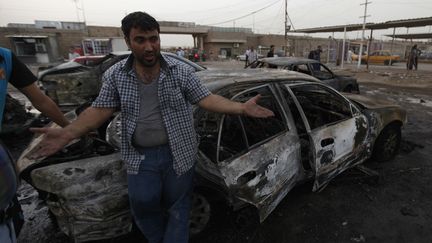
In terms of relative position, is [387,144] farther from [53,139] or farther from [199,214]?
[53,139]

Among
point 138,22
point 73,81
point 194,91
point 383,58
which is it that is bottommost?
point 383,58

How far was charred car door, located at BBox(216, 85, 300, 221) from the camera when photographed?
89.7 inches

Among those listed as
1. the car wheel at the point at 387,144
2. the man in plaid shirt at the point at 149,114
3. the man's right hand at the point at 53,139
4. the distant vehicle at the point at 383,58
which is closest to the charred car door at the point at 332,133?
the car wheel at the point at 387,144

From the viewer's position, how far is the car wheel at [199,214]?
242 centimetres

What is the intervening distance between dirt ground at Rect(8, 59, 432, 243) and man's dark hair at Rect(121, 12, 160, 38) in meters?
1.91

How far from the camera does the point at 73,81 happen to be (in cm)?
668

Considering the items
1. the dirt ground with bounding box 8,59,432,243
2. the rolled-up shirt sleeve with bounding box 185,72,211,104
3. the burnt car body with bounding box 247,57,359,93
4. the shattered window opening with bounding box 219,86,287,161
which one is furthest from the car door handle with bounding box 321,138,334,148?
the burnt car body with bounding box 247,57,359,93

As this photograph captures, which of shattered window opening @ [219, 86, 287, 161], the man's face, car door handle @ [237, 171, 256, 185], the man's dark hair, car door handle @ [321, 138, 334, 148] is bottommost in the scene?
car door handle @ [237, 171, 256, 185]

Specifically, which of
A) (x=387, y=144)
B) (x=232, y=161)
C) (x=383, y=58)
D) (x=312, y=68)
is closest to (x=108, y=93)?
(x=232, y=161)

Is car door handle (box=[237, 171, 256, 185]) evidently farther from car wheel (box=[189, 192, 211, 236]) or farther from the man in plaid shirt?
the man in plaid shirt

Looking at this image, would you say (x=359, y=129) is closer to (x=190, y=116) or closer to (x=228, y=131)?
(x=228, y=131)

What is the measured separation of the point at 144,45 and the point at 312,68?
6790mm

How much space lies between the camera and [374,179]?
338cm

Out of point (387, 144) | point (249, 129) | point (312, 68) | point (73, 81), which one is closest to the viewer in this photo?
point (249, 129)
